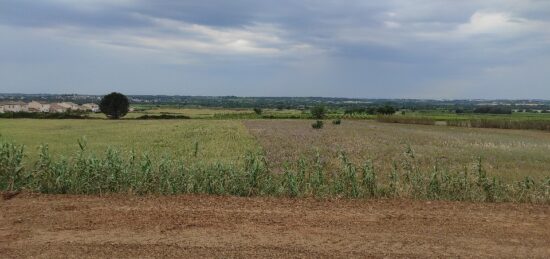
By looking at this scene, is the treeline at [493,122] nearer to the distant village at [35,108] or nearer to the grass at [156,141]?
the grass at [156,141]

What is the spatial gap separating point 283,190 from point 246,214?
6.75 ft

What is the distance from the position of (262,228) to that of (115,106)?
101 m

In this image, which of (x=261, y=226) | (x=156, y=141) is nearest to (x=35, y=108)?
(x=156, y=141)

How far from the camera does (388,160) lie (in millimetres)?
25328

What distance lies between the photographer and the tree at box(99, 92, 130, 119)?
102 meters

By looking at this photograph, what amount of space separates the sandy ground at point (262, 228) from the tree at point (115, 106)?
98.3 m

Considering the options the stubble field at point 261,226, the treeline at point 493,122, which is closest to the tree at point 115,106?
the treeline at point 493,122

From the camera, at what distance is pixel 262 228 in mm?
6328

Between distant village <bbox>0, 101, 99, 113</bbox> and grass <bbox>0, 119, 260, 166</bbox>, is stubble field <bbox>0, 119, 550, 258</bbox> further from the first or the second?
distant village <bbox>0, 101, 99, 113</bbox>

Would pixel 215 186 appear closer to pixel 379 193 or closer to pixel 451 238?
pixel 379 193

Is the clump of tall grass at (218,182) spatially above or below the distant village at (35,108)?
above

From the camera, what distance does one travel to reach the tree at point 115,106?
102 m

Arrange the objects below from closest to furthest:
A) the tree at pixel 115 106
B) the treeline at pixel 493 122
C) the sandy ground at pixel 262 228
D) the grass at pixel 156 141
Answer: the sandy ground at pixel 262 228 < the grass at pixel 156 141 < the treeline at pixel 493 122 < the tree at pixel 115 106

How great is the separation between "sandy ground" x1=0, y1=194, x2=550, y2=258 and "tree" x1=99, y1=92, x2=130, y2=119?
323 feet
